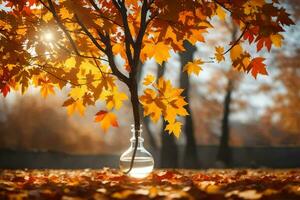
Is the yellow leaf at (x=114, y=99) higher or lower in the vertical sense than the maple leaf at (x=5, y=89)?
lower

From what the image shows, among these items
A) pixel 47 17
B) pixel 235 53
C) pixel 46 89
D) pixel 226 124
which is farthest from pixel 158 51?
pixel 226 124

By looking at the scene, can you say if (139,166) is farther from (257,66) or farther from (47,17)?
(47,17)

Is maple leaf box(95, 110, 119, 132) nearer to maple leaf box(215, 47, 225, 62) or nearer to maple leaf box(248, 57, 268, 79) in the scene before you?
maple leaf box(215, 47, 225, 62)

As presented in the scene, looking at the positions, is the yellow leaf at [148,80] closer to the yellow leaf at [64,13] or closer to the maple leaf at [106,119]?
the maple leaf at [106,119]

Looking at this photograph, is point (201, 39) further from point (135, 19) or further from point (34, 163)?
point (34, 163)

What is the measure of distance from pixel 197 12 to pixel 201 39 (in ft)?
0.99

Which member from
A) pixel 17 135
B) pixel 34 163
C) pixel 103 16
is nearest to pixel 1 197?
pixel 103 16

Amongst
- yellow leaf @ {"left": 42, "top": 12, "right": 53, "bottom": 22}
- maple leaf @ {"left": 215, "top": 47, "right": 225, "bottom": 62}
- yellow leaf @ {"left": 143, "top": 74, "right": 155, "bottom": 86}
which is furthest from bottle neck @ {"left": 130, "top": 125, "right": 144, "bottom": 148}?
yellow leaf @ {"left": 42, "top": 12, "right": 53, "bottom": 22}

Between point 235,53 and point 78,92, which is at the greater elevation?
point 235,53

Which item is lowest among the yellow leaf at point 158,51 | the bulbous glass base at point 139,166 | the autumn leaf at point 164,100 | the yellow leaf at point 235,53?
the bulbous glass base at point 139,166

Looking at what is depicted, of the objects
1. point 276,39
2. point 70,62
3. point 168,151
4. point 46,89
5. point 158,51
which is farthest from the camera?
point 168,151

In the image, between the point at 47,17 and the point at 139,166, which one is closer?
the point at 139,166

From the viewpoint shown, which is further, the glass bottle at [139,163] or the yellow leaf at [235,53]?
the glass bottle at [139,163]

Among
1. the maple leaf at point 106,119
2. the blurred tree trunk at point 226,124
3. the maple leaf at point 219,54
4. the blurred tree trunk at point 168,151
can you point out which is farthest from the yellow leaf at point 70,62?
the blurred tree trunk at point 226,124
